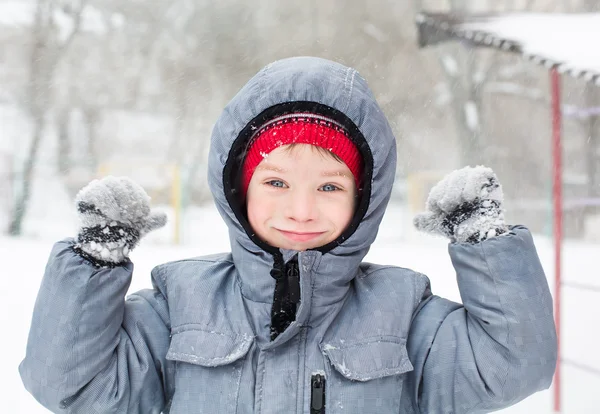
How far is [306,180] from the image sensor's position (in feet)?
3.23

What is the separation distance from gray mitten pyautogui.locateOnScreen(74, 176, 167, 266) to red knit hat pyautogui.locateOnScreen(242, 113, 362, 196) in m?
0.22

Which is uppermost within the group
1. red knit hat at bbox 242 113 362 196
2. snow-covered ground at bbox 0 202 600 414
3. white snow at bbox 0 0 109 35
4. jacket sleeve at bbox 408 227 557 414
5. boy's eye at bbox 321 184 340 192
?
white snow at bbox 0 0 109 35

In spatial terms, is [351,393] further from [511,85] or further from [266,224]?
[511,85]

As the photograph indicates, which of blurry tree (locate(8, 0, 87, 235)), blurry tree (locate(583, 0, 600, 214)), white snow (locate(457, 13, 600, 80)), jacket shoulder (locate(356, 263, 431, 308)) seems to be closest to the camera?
jacket shoulder (locate(356, 263, 431, 308))

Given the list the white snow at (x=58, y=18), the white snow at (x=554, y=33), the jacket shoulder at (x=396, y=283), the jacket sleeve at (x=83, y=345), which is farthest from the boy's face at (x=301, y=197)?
the white snow at (x=58, y=18)

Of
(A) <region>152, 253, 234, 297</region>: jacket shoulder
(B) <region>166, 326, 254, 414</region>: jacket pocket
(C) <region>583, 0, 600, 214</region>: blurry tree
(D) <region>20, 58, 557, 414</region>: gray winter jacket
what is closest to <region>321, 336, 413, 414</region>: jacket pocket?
(D) <region>20, 58, 557, 414</region>: gray winter jacket

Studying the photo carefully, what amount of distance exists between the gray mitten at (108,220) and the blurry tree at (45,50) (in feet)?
32.4

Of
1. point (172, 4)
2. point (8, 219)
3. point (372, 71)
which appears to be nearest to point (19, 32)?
point (172, 4)

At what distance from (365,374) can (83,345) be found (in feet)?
1.45

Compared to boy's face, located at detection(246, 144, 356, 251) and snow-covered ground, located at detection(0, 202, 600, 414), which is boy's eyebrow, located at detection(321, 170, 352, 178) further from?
snow-covered ground, located at detection(0, 202, 600, 414)

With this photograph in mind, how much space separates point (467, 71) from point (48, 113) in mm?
7724

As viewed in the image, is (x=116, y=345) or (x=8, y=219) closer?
(x=116, y=345)

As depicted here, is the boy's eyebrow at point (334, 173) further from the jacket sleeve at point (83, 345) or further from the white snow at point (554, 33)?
the white snow at point (554, 33)

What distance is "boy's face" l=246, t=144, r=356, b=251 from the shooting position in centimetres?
99
